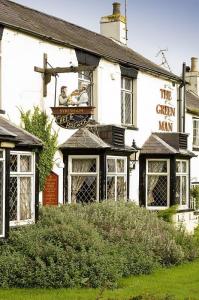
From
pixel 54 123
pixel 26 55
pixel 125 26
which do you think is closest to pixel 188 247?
pixel 54 123

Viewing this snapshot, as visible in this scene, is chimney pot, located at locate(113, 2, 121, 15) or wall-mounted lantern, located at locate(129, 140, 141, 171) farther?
chimney pot, located at locate(113, 2, 121, 15)

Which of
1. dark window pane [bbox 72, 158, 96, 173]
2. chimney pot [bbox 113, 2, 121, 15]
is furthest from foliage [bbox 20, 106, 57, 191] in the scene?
chimney pot [bbox 113, 2, 121, 15]

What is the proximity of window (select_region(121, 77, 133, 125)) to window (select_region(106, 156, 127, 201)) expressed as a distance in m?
2.36

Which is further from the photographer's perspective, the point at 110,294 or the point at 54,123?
the point at 54,123

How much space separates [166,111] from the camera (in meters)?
23.4

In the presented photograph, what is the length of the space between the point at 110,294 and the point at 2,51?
265 inches

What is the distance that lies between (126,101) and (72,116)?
5.98m

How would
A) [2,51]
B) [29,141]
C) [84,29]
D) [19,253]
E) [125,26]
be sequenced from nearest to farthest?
1. [19,253]
2. [29,141]
3. [2,51]
4. [84,29]
5. [125,26]

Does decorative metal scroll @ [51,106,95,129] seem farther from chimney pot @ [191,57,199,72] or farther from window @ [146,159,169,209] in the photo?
chimney pot @ [191,57,199,72]

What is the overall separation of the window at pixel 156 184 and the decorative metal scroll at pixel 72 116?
21.0ft

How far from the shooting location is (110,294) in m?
11.5

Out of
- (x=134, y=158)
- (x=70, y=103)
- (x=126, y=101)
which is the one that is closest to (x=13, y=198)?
(x=70, y=103)

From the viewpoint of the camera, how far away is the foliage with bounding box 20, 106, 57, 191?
16.0 metres

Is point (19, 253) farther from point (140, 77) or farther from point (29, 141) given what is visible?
point (140, 77)
